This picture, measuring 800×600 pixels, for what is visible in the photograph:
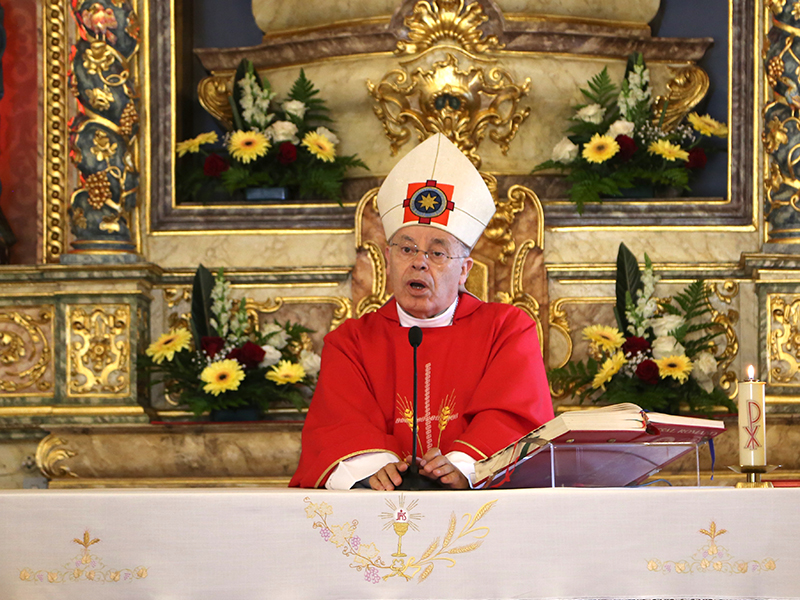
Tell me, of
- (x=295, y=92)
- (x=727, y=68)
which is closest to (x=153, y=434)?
(x=295, y=92)

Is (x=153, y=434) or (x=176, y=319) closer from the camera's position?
(x=153, y=434)

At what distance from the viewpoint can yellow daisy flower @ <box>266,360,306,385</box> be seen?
514 cm

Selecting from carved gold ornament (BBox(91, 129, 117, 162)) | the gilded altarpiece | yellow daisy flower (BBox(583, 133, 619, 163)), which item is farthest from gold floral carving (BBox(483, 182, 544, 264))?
carved gold ornament (BBox(91, 129, 117, 162))

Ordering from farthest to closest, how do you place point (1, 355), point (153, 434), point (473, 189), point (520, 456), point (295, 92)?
point (295, 92)
point (1, 355)
point (153, 434)
point (473, 189)
point (520, 456)

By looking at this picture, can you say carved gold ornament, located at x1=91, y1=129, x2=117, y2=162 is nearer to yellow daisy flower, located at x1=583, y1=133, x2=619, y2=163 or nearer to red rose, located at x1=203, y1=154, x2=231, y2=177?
red rose, located at x1=203, y1=154, x2=231, y2=177

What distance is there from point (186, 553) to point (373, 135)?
4115 mm

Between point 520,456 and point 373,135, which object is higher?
point 373,135

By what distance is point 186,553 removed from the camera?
226cm

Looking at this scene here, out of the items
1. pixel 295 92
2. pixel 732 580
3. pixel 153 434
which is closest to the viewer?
pixel 732 580

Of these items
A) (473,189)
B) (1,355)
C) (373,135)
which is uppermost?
(373,135)

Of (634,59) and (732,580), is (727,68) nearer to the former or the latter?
(634,59)

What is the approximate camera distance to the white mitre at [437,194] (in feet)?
12.2

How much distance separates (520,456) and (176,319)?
3.52 m

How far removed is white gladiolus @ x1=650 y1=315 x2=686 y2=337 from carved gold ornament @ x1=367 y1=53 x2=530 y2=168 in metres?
1.42
